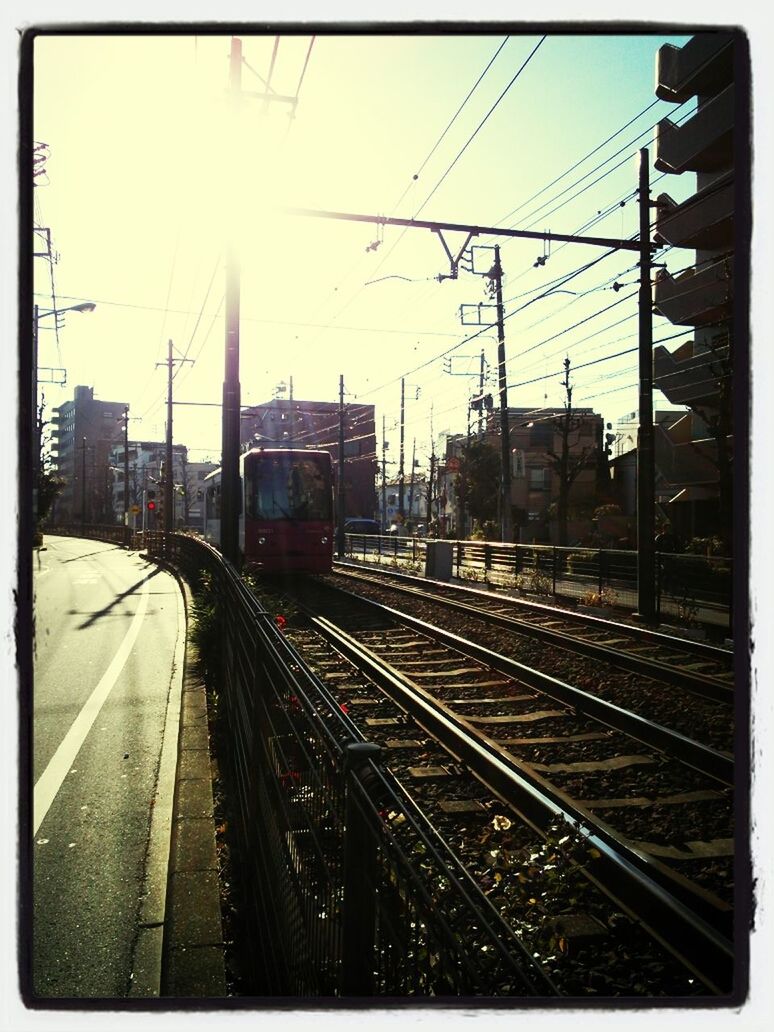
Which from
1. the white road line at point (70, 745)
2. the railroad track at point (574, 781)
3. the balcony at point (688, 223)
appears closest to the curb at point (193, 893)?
the white road line at point (70, 745)

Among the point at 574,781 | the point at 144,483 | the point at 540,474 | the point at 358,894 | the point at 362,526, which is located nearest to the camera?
the point at 358,894

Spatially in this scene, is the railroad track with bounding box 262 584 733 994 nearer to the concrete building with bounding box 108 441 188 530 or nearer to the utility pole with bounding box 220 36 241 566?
the utility pole with bounding box 220 36 241 566

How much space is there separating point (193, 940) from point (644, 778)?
357 cm

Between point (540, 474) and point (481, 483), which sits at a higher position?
point (540, 474)

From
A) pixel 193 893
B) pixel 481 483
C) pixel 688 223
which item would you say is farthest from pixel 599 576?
pixel 481 483

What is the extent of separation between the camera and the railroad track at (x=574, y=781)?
3551 millimetres

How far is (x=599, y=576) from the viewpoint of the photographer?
1762 centimetres

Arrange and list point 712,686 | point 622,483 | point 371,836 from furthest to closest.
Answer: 1. point 622,483
2. point 712,686
3. point 371,836

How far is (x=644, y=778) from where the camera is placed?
5594mm

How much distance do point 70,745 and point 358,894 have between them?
18.1ft

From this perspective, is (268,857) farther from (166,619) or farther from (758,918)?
(166,619)

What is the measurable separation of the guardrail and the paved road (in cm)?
52

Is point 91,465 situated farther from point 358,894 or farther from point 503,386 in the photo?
point 358,894

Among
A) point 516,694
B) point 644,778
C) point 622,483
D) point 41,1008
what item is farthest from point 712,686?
point 622,483
